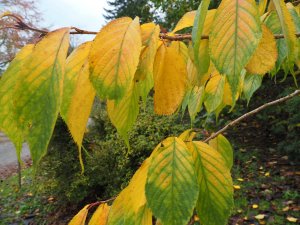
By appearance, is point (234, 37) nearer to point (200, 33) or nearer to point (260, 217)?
point (200, 33)

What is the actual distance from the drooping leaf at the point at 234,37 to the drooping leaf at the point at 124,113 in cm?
18

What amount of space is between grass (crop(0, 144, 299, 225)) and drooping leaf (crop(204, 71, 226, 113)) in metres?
2.59

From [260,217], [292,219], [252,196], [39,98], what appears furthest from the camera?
[252,196]

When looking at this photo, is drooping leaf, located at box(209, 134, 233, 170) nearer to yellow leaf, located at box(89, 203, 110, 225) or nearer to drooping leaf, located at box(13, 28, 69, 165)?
yellow leaf, located at box(89, 203, 110, 225)

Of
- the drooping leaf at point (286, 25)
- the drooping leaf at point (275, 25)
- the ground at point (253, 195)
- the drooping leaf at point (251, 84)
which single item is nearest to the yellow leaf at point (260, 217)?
the ground at point (253, 195)

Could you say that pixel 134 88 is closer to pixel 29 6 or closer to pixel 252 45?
pixel 252 45

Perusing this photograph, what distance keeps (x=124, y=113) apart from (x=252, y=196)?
11.4 ft

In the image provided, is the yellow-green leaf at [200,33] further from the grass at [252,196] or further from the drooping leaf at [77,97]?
the grass at [252,196]

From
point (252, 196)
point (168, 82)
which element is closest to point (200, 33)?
point (168, 82)

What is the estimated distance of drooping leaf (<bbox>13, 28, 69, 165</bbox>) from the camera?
0.92ft

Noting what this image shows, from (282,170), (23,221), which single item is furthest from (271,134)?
(23,221)

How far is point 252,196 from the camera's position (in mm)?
3572

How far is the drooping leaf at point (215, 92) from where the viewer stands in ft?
2.50

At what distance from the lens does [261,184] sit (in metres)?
3.80
